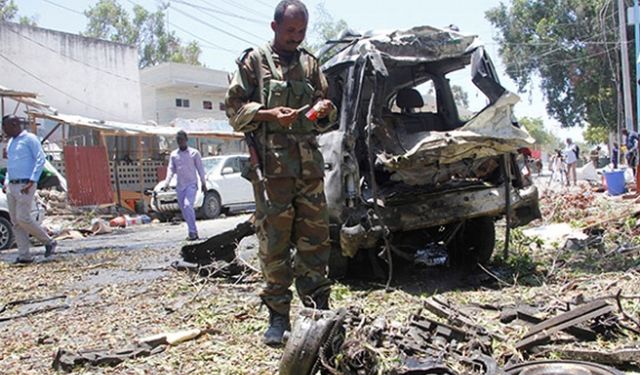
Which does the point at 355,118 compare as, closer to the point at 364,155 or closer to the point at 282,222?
the point at 364,155

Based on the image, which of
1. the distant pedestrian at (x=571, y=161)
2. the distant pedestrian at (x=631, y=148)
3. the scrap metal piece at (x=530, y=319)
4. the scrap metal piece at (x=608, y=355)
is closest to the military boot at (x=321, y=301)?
the scrap metal piece at (x=530, y=319)

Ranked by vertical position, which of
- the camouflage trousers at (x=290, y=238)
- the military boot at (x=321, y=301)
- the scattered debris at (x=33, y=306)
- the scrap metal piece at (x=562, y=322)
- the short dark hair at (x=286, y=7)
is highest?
the short dark hair at (x=286, y=7)

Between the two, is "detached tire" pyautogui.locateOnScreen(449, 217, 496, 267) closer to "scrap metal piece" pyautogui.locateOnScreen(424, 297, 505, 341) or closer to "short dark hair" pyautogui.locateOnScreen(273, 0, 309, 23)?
"scrap metal piece" pyautogui.locateOnScreen(424, 297, 505, 341)

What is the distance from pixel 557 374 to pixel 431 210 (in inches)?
99.9

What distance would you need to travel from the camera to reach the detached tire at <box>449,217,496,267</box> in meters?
5.80

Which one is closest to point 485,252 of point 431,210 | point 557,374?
point 431,210

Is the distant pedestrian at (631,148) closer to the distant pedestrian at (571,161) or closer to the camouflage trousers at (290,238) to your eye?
the distant pedestrian at (571,161)

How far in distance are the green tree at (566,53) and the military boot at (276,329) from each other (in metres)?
28.2

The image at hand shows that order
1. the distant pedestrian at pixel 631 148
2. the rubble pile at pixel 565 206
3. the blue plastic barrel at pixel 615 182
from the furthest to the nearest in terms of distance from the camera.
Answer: the distant pedestrian at pixel 631 148
the blue plastic barrel at pixel 615 182
the rubble pile at pixel 565 206

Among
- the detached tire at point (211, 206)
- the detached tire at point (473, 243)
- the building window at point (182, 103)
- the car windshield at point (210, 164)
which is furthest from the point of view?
the building window at point (182, 103)

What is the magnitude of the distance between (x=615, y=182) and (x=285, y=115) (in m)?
11.8

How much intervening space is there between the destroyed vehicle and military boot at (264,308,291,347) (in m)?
1.50

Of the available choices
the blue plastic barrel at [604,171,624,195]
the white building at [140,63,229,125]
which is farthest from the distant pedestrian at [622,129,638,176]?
the white building at [140,63,229,125]

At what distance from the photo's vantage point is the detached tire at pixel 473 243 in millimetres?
5801
